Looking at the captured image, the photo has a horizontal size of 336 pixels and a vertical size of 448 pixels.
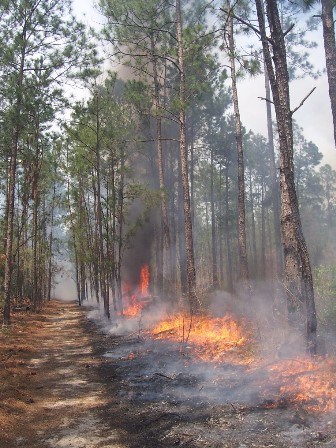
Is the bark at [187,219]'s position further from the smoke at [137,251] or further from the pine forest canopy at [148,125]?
the smoke at [137,251]

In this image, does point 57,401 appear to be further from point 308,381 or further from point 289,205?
point 289,205

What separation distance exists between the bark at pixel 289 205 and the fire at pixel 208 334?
7.38 feet

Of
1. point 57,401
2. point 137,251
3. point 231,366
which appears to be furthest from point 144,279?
point 57,401

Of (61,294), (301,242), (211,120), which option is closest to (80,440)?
(301,242)

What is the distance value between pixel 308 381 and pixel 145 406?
2930mm

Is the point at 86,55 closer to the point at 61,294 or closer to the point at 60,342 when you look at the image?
the point at 60,342

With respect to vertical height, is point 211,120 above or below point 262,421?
above

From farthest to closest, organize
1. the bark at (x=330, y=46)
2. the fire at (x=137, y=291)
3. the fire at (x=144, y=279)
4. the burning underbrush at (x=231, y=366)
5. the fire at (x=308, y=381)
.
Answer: the fire at (x=144, y=279) < the fire at (x=137, y=291) < the bark at (x=330, y=46) < the burning underbrush at (x=231, y=366) < the fire at (x=308, y=381)

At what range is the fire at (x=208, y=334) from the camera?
9.73 metres

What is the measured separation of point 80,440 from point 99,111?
17473 millimetres

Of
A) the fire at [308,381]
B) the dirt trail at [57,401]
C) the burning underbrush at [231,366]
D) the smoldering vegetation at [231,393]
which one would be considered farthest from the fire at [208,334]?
the dirt trail at [57,401]

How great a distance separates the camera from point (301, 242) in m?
7.26

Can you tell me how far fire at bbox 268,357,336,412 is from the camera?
18.8 feet

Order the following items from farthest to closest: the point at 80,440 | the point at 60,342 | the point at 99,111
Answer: the point at 99,111, the point at 60,342, the point at 80,440
